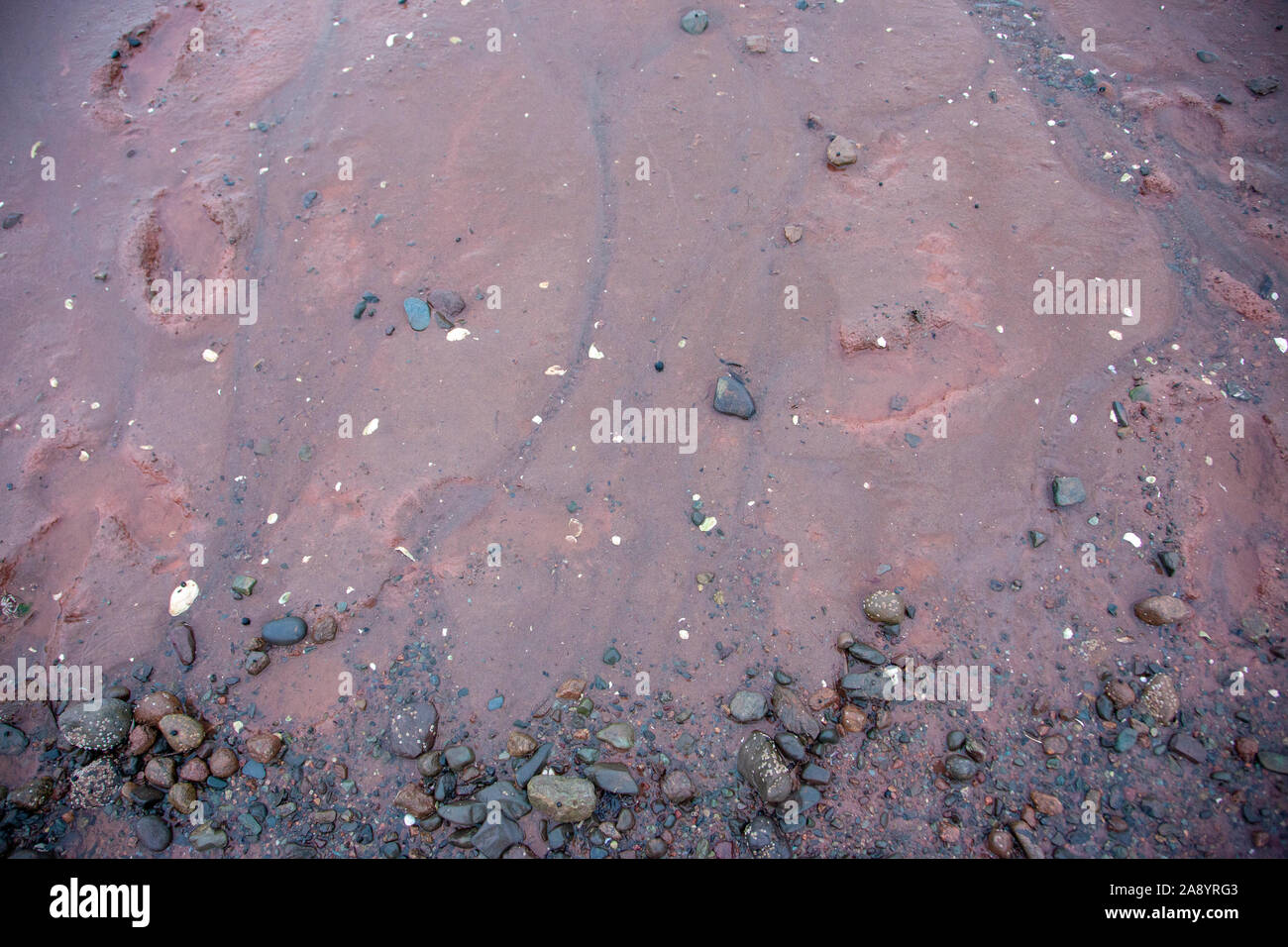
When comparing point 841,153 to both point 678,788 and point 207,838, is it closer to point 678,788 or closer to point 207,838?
point 678,788

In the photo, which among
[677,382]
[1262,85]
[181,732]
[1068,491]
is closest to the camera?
[181,732]

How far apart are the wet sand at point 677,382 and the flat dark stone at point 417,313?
85mm

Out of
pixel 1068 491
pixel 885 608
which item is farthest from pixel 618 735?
pixel 1068 491

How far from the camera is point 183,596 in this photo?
153 inches

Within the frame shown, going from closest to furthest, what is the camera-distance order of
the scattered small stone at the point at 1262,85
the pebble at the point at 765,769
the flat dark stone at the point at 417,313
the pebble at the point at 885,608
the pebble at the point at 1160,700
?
the pebble at the point at 765,769 < the pebble at the point at 1160,700 < the pebble at the point at 885,608 < the flat dark stone at the point at 417,313 < the scattered small stone at the point at 1262,85

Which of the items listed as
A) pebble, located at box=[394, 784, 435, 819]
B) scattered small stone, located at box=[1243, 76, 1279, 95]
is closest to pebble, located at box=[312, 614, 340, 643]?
pebble, located at box=[394, 784, 435, 819]

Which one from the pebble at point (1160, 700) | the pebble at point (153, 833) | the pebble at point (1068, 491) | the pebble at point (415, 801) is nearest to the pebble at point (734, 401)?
the pebble at point (1068, 491)

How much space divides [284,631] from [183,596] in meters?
0.68

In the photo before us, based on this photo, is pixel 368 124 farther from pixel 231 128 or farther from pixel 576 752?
pixel 576 752

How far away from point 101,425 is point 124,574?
3.44 ft

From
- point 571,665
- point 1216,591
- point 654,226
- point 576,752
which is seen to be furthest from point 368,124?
point 1216,591

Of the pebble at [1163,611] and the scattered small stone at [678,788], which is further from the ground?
the pebble at [1163,611]

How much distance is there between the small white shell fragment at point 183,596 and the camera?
3.87m

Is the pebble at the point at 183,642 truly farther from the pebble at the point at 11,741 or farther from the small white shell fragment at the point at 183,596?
the pebble at the point at 11,741
